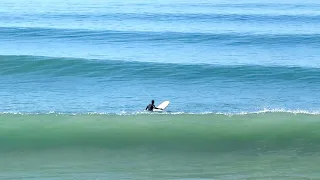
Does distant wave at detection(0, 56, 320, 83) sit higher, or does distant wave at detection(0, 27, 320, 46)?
distant wave at detection(0, 27, 320, 46)

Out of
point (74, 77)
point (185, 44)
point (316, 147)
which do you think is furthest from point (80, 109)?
point (185, 44)

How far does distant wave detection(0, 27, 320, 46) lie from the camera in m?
32.7

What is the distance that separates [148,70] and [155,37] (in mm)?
9241

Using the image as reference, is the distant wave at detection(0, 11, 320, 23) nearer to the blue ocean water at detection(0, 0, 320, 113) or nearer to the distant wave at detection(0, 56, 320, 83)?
the blue ocean water at detection(0, 0, 320, 113)

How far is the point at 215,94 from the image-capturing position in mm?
20938

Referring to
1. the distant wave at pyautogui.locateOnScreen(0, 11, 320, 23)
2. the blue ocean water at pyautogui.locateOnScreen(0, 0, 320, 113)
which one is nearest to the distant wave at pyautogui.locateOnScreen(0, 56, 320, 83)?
the blue ocean water at pyautogui.locateOnScreen(0, 0, 320, 113)

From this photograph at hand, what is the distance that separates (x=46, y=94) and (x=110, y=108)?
306 cm

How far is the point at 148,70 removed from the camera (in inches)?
1004

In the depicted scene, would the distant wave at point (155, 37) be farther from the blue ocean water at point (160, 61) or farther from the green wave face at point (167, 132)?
the green wave face at point (167, 132)

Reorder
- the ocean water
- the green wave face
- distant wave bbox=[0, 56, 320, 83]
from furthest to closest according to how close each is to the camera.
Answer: distant wave bbox=[0, 56, 320, 83] → the green wave face → the ocean water

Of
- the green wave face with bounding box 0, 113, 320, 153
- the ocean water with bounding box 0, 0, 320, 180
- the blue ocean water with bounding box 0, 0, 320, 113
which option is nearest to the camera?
the ocean water with bounding box 0, 0, 320, 180

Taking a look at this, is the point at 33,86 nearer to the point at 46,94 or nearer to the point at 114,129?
the point at 46,94

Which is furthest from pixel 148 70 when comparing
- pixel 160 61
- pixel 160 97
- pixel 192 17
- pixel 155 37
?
pixel 192 17

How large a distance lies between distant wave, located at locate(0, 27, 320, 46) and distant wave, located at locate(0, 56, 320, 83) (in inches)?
257
